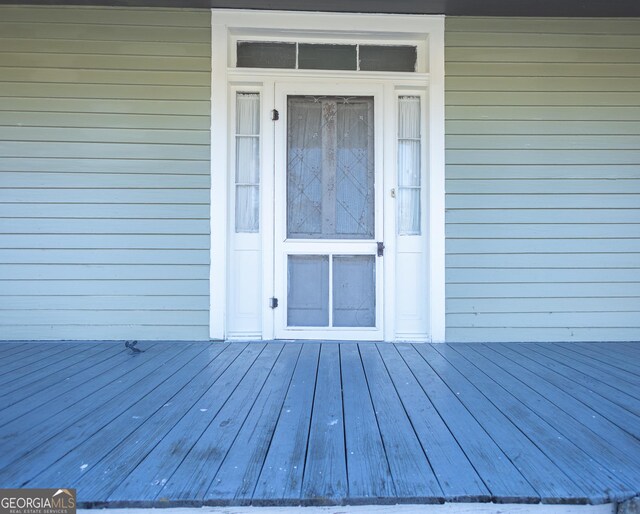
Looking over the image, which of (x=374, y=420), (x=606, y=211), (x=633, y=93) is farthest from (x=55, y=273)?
(x=633, y=93)

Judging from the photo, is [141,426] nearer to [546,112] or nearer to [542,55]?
[546,112]

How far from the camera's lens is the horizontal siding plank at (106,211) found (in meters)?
3.05

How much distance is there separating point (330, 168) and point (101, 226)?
1.80 m

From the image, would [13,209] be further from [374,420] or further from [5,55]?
[374,420]

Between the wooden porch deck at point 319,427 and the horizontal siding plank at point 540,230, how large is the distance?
933 millimetres

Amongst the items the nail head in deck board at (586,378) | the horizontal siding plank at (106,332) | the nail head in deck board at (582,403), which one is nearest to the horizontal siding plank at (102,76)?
the horizontal siding plank at (106,332)

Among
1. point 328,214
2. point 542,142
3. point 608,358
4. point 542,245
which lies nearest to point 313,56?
point 328,214

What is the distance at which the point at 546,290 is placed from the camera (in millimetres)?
Result: 3137

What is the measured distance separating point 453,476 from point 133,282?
8.51ft

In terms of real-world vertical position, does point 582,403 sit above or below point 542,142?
below

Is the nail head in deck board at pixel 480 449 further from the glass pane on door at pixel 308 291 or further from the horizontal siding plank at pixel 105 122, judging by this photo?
the horizontal siding plank at pixel 105 122

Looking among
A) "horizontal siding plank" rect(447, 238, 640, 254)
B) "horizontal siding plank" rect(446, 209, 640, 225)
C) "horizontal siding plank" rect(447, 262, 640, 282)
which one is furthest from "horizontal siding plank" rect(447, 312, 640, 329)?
"horizontal siding plank" rect(446, 209, 640, 225)

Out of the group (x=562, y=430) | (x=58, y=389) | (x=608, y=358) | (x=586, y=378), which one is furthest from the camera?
(x=608, y=358)

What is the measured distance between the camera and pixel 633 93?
3.15 metres
